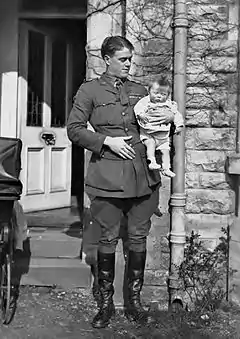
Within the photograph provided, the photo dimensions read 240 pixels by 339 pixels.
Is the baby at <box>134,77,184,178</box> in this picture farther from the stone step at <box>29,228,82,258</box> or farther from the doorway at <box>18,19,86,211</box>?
the doorway at <box>18,19,86,211</box>

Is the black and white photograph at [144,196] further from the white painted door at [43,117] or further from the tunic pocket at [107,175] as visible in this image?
the white painted door at [43,117]

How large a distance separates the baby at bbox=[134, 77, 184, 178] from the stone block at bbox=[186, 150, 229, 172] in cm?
76

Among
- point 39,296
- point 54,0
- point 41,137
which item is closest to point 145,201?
point 39,296

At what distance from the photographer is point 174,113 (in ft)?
13.8

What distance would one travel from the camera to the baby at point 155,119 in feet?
13.5

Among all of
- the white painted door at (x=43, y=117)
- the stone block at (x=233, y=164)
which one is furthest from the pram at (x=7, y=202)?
the white painted door at (x=43, y=117)

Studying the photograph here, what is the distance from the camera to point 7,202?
432cm

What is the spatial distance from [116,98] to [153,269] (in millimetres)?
1651

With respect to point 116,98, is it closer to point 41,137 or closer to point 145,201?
point 145,201

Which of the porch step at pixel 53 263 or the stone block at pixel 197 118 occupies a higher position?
the stone block at pixel 197 118

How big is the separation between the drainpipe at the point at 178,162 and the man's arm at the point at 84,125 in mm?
939

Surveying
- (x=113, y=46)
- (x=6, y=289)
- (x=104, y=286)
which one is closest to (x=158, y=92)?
(x=113, y=46)

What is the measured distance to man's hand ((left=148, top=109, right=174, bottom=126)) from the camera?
4.11 m

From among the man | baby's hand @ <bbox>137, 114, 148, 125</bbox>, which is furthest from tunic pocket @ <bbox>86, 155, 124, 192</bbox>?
baby's hand @ <bbox>137, 114, 148, 125</bbox>
